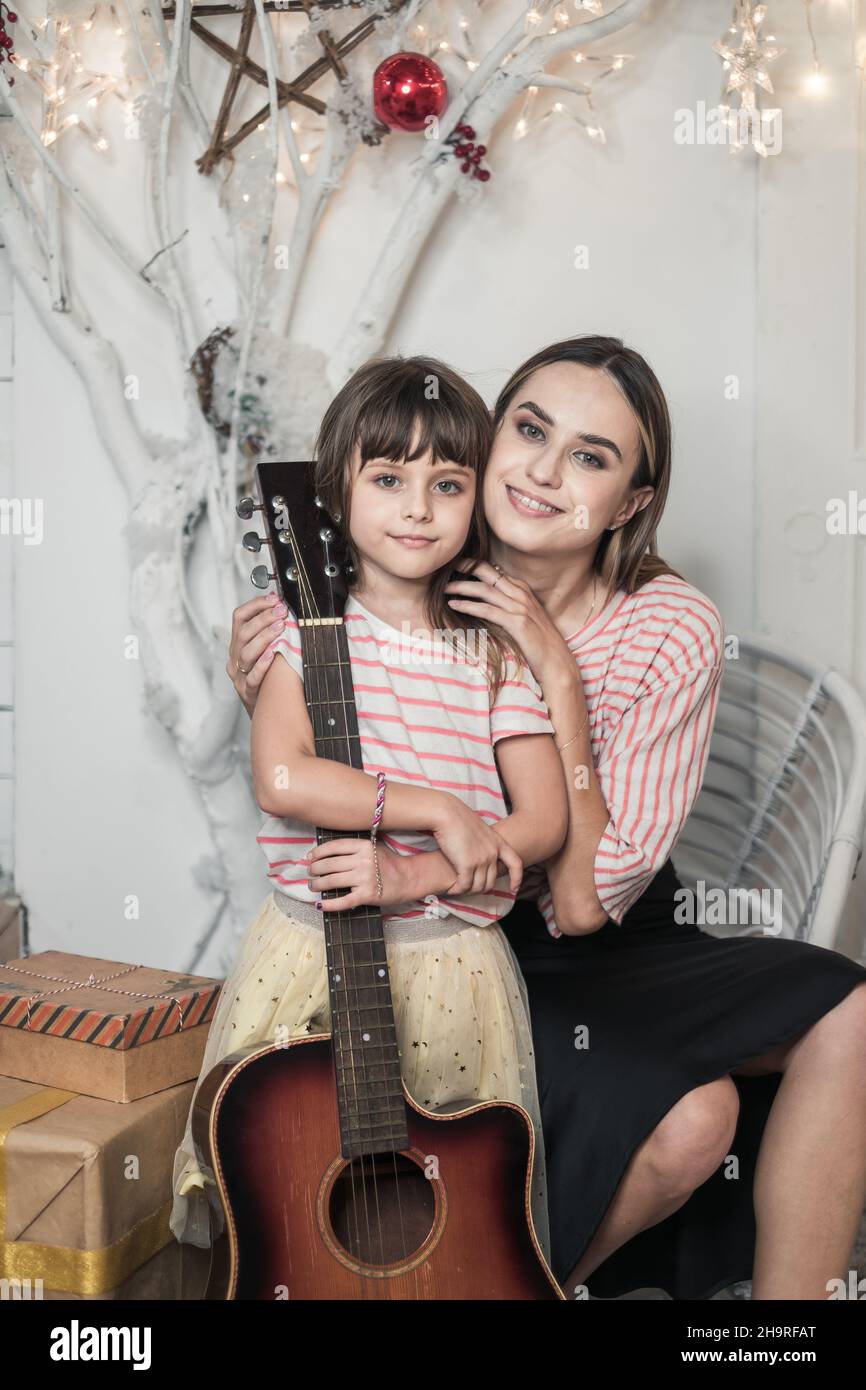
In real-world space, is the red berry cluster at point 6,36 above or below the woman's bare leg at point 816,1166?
above

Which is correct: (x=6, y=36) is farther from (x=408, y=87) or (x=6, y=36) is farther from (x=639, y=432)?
(x=639, y=432)

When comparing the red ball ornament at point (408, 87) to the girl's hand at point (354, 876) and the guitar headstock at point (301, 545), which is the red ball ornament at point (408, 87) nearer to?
the guitar headstock at point (301, 545)

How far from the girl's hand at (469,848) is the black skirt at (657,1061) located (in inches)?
9.4

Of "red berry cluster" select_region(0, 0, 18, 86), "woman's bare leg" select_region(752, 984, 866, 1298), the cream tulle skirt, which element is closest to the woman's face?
the cream tulle skirt

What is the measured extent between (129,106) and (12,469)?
27.7 inches

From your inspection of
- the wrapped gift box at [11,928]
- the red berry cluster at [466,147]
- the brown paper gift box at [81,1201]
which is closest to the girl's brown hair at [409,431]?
the brown paper gift box at [81,1201]

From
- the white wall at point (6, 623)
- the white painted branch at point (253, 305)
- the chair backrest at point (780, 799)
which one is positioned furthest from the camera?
the white wall at point (6, 623)

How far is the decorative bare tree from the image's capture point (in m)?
2.05

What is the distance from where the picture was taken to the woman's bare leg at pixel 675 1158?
1.24 meters

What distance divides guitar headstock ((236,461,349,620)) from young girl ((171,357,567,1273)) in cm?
3

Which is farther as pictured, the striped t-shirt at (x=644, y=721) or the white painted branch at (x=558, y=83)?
the white painted branch at (x=558, y=83)

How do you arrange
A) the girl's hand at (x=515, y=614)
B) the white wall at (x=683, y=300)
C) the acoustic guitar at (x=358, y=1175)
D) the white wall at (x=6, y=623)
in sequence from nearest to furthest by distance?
the acoustic guitar at (x=358, y=1175) → the girl's hand at (x=515, y=614) → the white wall at (x=683, y=300) → the white wall at (x=6, y=623)

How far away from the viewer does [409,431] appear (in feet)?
4.37

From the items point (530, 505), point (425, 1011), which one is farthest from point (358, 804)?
point (530, 505)
